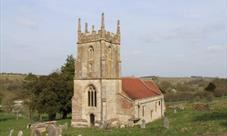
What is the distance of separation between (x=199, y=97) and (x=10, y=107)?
49.2 metres

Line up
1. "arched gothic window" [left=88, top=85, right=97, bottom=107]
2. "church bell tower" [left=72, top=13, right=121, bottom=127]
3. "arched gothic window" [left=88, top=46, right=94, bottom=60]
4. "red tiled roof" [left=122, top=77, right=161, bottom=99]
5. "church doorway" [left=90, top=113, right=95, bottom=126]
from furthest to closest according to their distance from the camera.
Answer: "red tiled roof" [left=122, top=77, right=161, bottom=99] < "church doorway" [left=90, top=113, right=95, bottom=126] < "arched gothic window" [left=88, top=46, right=94, bottom=60] < "arched gothic window" [left=88, top=85, right=97, bottom=107] < "church bell tower" [left=72, top=13, right=121, bottom=127]

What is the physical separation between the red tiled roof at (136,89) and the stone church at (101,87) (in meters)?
0.23

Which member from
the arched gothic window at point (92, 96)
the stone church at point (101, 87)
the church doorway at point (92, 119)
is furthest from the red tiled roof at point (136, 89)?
the church doorway at point (92, 119)

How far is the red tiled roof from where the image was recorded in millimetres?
33369

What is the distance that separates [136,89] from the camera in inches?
1431

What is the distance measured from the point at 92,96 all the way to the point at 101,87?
2120 mm

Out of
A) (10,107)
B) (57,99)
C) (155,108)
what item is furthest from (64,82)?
(10,107)

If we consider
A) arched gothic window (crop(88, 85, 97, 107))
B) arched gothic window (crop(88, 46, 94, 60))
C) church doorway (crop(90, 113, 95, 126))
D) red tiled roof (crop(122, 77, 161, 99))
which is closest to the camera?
arched gothic window (crop(88, 85, 97, 107))

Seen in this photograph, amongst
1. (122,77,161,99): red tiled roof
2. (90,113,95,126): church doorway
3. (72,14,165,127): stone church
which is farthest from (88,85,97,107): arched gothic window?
(122,77,161,99): red tiled roof

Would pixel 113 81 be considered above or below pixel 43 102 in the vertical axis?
above

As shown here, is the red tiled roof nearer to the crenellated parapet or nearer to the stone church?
the stone church

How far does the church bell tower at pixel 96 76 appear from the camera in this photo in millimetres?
30688

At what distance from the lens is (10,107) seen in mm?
65500

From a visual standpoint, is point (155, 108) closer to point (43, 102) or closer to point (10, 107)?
point (43, 102)
